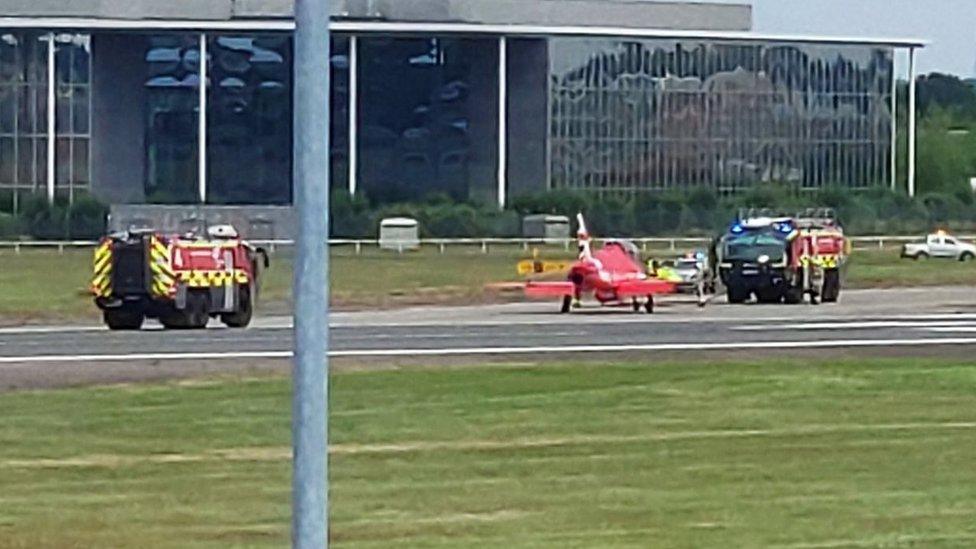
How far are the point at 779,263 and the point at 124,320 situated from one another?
55.8 ft

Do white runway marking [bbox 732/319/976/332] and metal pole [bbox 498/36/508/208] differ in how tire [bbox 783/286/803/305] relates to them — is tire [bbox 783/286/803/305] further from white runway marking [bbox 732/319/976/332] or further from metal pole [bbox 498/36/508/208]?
metal pole [bbox 498/36/508/208]

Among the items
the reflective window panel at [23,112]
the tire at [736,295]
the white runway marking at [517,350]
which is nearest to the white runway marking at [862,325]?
the white runway marking at [517,350]

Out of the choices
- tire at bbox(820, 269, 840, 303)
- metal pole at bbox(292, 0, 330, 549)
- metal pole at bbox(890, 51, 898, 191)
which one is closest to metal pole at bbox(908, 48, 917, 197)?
metal pole at bbox(890, 51, 898, 191)

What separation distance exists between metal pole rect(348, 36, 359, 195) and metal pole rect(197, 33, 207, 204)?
581 cm

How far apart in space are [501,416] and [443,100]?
73.5 metres

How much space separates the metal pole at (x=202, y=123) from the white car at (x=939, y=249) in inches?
1101

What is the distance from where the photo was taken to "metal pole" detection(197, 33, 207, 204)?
305 ft

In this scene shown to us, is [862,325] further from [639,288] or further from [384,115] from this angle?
[384,115]

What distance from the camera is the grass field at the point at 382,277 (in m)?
52.0

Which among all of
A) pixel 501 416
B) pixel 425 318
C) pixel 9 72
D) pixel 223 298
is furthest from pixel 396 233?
pixel 501 416

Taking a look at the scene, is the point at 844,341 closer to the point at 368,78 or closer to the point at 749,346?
the point at 749,346

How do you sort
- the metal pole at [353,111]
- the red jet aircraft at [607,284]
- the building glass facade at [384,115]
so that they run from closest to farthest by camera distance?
the red jet aircraft at [607,284] → the metal pole at [353,111] → the building glass facade at [384,115]

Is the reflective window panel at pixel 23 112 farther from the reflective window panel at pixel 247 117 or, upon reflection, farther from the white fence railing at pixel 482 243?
the white fence railing at pixel 482 243

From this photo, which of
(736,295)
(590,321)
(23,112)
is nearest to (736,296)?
(736,295)
